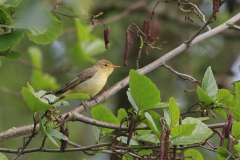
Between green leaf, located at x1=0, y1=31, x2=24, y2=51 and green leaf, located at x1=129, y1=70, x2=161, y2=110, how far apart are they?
27.9 inches

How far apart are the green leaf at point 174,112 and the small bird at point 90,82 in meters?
3.42

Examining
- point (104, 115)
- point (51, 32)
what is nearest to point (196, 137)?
point (104, 115)

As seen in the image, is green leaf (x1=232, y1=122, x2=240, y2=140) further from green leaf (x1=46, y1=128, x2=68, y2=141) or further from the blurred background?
the blurred background

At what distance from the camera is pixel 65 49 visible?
6.02m

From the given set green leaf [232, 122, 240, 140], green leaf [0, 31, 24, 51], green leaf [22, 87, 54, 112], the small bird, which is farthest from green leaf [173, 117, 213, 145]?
the small bird

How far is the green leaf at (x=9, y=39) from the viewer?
2020mm

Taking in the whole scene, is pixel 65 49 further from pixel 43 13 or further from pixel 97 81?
pixel 43 13

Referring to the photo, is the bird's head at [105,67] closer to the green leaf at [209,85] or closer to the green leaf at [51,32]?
the green leaf at [51,32]

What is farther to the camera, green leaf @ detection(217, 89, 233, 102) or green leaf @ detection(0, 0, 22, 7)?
green leaf @ detection(217, 89, 233, 102)

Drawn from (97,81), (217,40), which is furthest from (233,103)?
(217,40)

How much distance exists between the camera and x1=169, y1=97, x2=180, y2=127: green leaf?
1.94 m

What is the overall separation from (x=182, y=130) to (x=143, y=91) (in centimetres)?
32

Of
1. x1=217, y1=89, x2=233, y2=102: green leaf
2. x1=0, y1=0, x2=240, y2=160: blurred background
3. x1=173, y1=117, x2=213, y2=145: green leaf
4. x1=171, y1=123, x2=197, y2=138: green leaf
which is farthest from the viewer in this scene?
x1=0, y1=0, x2=240, y2=160: blurred background

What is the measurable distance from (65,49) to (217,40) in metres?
3.39
